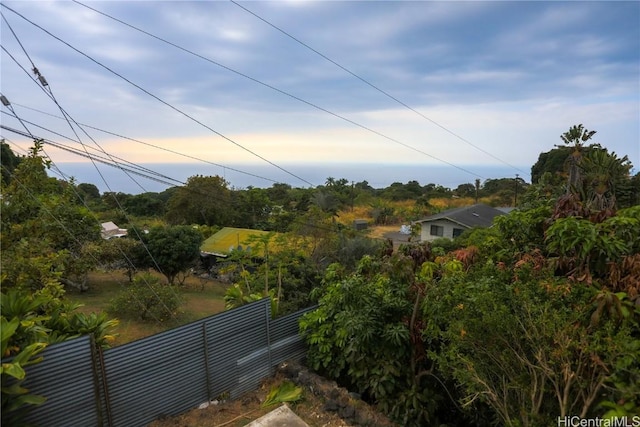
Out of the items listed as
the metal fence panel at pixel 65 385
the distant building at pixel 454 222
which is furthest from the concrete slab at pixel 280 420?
the distant building at pixel 454 222

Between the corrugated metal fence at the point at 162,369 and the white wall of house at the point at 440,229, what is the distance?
16991mm

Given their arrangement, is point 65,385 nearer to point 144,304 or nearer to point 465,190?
point 144,304

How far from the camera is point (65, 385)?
3.32 metres

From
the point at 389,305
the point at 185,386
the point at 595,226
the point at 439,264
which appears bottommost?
the point at 185,386

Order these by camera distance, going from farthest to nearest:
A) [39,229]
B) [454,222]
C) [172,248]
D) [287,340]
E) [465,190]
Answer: [465,190] → [454,222] → [172,248] → [39,229] → [287,340]

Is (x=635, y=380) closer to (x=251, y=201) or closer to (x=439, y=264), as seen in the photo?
(x=439, y=264)

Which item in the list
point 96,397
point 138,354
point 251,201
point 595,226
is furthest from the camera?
point 251,201

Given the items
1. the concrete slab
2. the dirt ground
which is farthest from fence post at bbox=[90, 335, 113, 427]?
the concrete slab

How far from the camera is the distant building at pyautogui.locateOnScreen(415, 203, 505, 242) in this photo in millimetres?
20203

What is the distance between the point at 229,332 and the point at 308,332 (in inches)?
49.3

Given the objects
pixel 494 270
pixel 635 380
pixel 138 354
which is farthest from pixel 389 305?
pixel 138 354

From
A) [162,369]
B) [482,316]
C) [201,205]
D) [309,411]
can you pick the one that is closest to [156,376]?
[162,369]

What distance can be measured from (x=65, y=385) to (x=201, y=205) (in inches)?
871

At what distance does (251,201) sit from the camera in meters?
26.8
